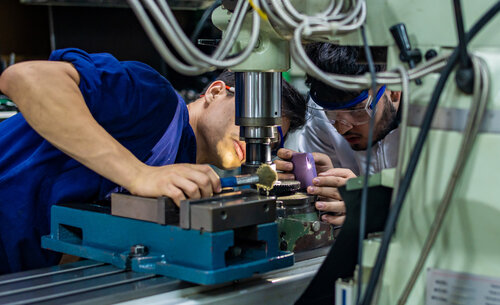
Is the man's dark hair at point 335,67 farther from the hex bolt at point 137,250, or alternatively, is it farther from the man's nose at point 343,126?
the hex bolt at point 137,250

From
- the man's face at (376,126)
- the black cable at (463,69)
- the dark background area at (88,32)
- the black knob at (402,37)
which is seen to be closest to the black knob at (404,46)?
the black knob at (402,37)

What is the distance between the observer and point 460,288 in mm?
856

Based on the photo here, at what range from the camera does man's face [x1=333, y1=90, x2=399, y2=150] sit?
185 centimetres

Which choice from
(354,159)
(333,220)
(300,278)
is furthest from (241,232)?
(354,159)

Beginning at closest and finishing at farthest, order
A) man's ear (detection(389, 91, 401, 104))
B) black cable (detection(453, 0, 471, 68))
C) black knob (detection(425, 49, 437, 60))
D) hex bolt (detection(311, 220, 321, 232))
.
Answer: black cable (detection(453, 0, 471, 68)), black knob (detection(425, 49, 437, 60)), hex bolt (detection(311, 220, 321, 232)), man's ear (detection(389, 91, 401, 104))

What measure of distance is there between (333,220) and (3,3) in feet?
8.58

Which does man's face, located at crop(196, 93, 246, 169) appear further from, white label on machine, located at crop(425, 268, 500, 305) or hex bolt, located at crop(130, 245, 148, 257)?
white label on machine, located at crop(425, 268, 500, 305)

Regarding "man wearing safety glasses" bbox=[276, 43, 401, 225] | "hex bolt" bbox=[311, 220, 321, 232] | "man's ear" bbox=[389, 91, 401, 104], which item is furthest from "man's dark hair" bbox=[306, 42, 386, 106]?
"hex bolt" bbox=[311, 220, 321, 232]

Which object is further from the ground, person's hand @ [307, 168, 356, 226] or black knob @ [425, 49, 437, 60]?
black knob @ [425, 49, 437, 60]

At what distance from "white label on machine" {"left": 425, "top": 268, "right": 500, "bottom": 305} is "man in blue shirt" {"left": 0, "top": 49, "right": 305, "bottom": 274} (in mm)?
460

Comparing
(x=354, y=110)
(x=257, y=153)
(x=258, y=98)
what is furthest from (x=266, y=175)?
(x=354, y=110)

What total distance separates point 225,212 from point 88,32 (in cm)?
227

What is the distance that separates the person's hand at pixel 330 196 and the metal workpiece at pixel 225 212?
42 cm

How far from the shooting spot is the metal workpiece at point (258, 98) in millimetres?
1203
